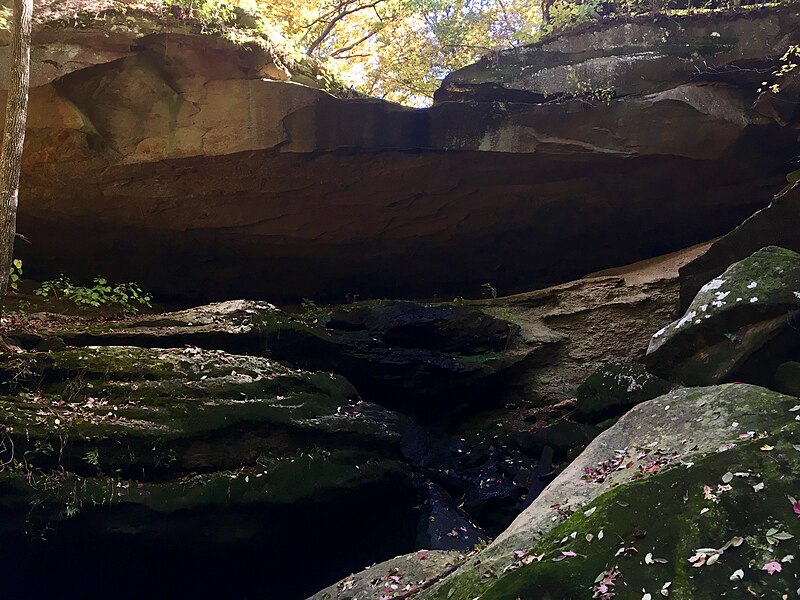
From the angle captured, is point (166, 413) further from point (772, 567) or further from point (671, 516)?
point (772, 567)

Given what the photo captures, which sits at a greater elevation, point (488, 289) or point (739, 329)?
point (739, 329)

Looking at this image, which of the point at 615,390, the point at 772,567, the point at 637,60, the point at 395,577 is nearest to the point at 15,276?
the point at 395,577

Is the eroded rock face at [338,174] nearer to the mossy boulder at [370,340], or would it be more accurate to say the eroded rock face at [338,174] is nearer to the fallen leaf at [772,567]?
the mossy boulder at [370,340]

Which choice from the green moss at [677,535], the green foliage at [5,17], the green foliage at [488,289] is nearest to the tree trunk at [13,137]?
the green foliage at [5,17]

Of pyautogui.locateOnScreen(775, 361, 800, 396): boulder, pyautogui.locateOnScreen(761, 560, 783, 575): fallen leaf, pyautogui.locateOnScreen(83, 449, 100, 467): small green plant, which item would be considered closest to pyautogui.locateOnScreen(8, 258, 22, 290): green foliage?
pyautogui.locateOnScreen(83, 449, 100, 467): small green plant

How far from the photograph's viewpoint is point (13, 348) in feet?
23.2

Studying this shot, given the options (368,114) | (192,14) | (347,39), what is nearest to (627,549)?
(368,114)

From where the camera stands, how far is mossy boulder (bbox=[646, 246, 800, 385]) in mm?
6051

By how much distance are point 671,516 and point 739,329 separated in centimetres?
312

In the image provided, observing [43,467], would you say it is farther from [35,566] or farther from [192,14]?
[192,14]

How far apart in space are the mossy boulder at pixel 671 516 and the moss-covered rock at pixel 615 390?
3.11m

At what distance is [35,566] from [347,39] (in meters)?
16.6

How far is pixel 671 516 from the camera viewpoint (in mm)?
4059

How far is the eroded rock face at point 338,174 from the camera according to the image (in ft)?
33.2
